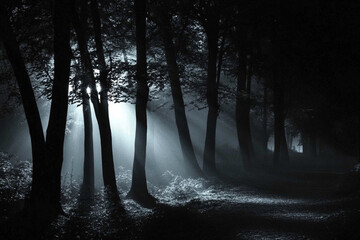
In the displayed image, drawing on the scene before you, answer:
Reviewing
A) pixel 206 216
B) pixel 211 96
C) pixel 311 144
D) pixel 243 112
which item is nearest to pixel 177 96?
pixel 211 96

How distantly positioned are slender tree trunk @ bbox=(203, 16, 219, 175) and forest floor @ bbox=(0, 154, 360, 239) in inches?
175

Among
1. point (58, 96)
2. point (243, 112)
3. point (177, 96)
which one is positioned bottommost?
point (58, 96)

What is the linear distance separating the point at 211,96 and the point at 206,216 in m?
12.9

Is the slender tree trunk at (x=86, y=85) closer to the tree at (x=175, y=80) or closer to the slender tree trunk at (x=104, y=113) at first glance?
the slender tree trunk at (x=104, y=113)

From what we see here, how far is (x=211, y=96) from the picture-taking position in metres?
25.4

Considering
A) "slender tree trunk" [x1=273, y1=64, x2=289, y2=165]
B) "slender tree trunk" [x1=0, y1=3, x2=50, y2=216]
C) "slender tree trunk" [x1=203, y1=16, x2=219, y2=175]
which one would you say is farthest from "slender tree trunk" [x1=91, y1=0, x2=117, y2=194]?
"slender tree trunk" [x1=273, y1=64, x2=289, y2=165]

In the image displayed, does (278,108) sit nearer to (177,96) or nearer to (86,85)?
(177,96)

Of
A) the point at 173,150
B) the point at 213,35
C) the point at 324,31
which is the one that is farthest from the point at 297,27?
the point at 173,150

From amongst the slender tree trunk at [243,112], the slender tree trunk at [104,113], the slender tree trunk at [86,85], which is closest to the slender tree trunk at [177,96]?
the slender tree trunk at [86,85]

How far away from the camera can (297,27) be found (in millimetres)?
28422

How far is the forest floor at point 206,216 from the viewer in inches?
407

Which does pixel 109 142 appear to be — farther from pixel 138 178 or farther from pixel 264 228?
pixel 264 228

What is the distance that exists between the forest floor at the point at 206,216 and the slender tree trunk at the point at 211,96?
4.45 m

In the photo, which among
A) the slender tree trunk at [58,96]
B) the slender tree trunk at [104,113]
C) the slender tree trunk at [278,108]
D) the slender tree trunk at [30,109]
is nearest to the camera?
the slender tree trunk at [30,109]
